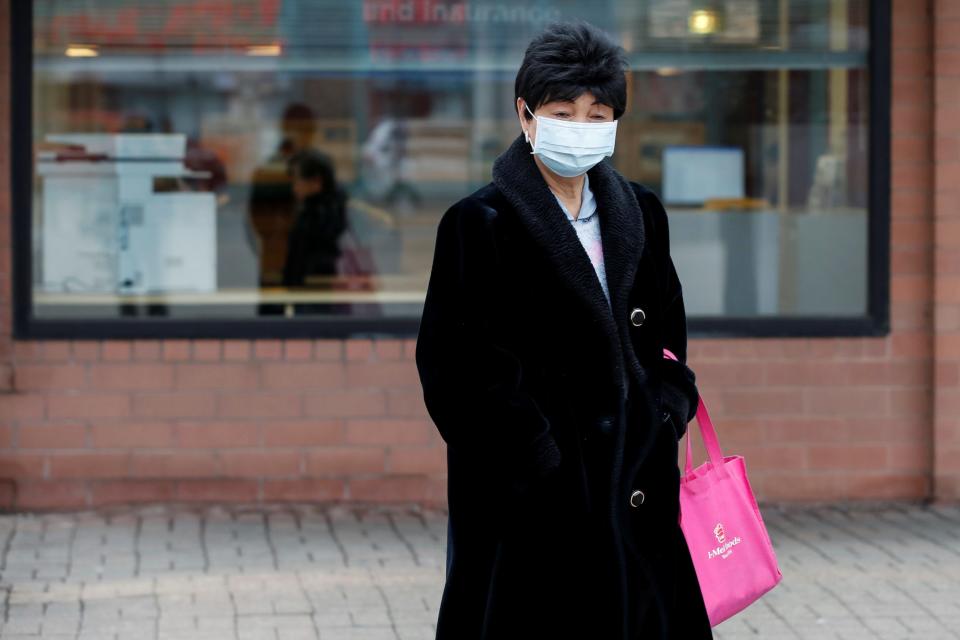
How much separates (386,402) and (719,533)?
390 cm

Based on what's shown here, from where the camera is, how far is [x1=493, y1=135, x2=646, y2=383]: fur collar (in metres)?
3.73

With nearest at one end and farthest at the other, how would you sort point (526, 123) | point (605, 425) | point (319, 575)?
point (605, 425) < point (526, 123) < point (319, 575)

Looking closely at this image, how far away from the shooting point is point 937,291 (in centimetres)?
787

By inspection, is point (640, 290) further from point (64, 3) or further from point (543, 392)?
point (64, 3)

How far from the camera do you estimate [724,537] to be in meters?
4.00

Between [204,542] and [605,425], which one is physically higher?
[605,425]

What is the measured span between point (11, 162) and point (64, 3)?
0.75 m

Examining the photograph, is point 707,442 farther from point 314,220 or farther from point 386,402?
point 314,220

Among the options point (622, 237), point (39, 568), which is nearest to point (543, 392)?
point (622, 237)

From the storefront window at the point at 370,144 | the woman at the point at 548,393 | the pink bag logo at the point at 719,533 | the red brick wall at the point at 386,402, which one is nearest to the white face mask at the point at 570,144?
the woman at the point at 548,393

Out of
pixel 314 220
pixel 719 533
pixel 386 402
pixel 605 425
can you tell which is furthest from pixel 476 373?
pixel 314 220

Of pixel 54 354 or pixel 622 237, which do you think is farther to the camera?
pixel 54 354

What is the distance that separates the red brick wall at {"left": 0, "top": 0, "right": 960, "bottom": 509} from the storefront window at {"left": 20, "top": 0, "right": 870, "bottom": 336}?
0.21 m

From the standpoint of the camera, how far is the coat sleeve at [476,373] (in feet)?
11.9
